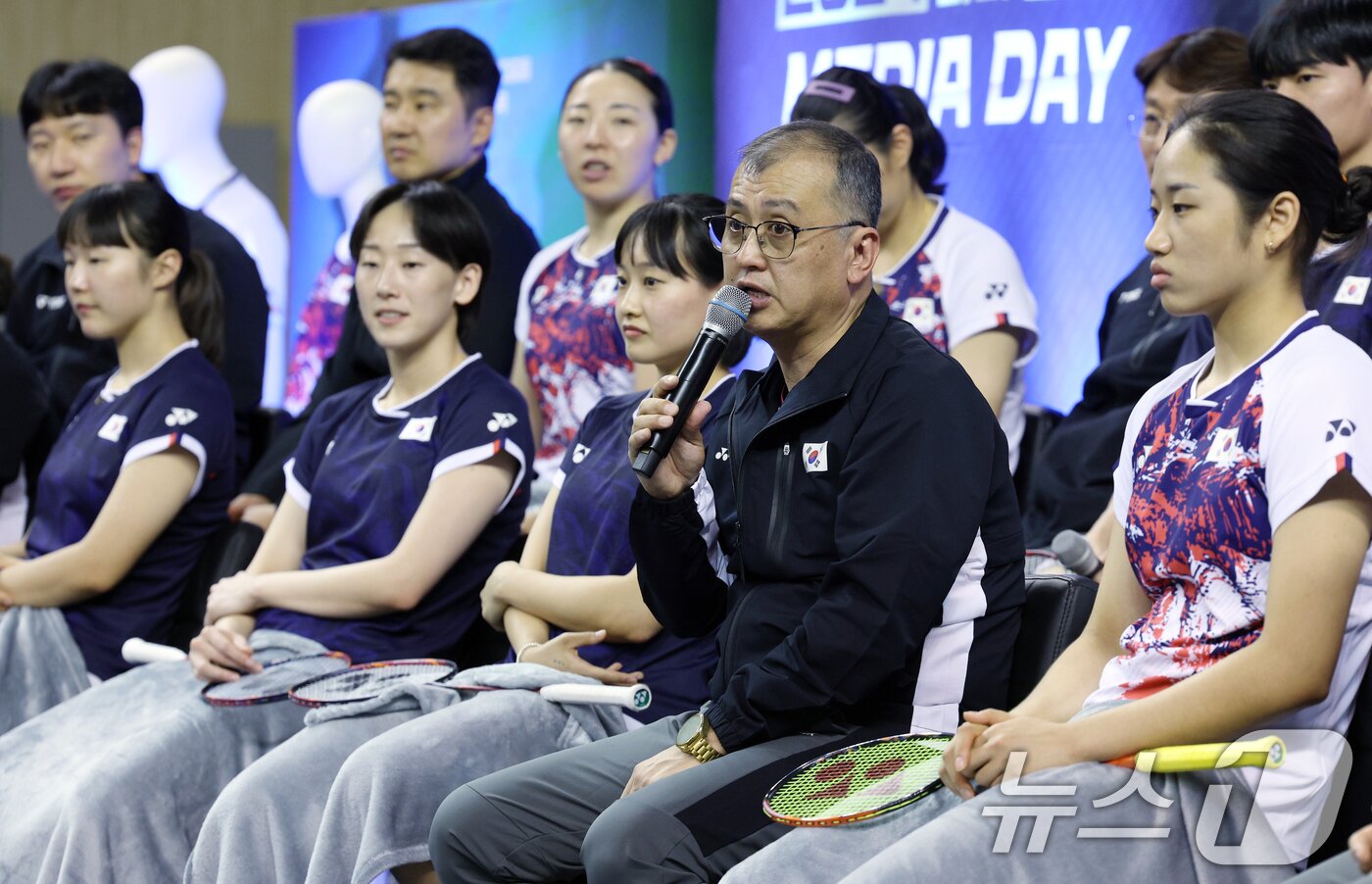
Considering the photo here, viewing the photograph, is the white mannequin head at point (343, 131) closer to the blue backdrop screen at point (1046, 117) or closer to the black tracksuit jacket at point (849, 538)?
the blue backdrop screen at point (1046, 117)

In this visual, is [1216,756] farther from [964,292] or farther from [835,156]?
[964,292]

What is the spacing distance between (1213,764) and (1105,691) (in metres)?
0.33

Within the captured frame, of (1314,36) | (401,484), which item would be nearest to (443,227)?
(401,484)

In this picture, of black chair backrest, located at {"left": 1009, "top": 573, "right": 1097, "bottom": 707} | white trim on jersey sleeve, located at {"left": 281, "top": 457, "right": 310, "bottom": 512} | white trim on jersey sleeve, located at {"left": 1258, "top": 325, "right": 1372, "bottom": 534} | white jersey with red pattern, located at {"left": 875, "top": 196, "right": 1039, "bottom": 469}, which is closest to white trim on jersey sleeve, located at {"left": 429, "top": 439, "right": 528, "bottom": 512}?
white trim on jersey sleeve, located at {"left": 281, "top": 457, "right": 310, "bottom": 512}

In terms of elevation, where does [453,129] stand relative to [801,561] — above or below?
above

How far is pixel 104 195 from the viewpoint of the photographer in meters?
3.65

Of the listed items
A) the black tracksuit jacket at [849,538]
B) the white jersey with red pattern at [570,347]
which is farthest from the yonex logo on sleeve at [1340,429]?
the white jersey with red pattern at [570,347]

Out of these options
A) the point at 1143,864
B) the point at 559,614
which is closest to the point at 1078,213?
the point at 559,614

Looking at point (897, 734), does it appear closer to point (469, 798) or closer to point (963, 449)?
point (963, 449)

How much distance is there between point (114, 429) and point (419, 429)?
832mm

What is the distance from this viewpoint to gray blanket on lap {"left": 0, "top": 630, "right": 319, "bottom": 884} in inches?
109

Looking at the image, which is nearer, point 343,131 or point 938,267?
point 938,267

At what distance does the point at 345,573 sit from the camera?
9.75 feet

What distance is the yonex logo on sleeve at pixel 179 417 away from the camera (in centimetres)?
Result: 343
